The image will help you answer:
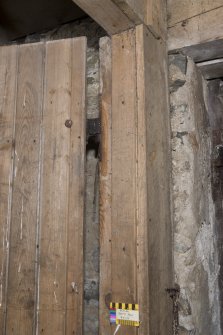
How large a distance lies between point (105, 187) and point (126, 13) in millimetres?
640

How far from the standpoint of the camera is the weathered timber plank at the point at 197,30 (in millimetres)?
1447

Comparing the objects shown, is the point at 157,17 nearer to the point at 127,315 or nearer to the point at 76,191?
the point at 76,191

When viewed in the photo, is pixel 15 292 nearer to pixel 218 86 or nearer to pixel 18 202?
pixel 18 202

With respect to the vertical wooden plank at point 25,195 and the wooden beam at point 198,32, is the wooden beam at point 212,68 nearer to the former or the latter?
the wooden beam at point 198,32

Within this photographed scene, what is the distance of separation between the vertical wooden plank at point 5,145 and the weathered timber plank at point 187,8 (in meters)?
0.68

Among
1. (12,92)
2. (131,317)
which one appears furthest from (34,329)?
(12,92)

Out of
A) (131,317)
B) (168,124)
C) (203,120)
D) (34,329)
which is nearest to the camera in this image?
(131,317)

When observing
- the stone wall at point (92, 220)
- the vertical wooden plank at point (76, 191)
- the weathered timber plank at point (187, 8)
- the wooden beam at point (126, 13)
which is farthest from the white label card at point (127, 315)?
the weathered timber plank at point (187, 8)

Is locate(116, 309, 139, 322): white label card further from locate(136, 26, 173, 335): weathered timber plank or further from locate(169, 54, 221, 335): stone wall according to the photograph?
locate(169, 54, 221, 335): stone wall

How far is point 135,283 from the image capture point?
1.25m

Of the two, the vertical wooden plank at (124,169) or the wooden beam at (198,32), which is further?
the wooden beam at (198,32)

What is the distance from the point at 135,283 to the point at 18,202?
1.80 ft

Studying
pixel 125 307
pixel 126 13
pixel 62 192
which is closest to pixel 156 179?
pixel 62 192

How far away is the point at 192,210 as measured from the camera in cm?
145
